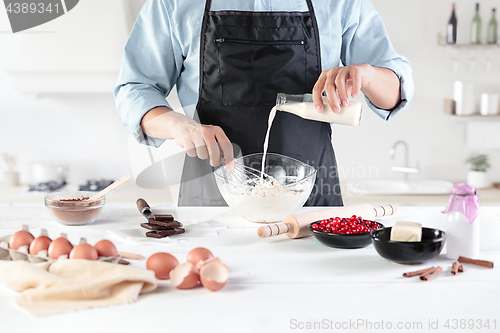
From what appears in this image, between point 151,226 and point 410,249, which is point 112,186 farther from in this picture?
point 410,249

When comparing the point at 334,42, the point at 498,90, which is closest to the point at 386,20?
the point at 498,90

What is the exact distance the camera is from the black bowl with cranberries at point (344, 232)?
0.97 meters

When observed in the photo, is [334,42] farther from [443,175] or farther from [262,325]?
[443,175]

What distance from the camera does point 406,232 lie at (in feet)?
2.90

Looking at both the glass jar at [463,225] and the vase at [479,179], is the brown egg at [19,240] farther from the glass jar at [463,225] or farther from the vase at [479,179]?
the vase at [479,179]

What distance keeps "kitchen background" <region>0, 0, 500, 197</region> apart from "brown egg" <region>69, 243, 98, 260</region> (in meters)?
2.11

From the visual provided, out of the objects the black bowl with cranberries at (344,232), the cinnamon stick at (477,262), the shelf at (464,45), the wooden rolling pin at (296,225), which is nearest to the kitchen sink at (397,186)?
the shelf at (464,45)

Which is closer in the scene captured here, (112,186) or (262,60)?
(112,186)

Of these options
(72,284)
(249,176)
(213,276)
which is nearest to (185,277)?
(213,276)

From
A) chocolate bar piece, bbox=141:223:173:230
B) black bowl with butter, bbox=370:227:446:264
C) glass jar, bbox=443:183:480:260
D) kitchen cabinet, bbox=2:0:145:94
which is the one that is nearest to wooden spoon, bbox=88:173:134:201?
chocolate bar piece, bbox=141:223:173:230

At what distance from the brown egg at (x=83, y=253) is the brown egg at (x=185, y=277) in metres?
0.15

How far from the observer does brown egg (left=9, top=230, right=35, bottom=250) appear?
2.95ft

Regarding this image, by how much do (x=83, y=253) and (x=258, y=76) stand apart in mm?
851

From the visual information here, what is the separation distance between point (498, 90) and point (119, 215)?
2.74 m
